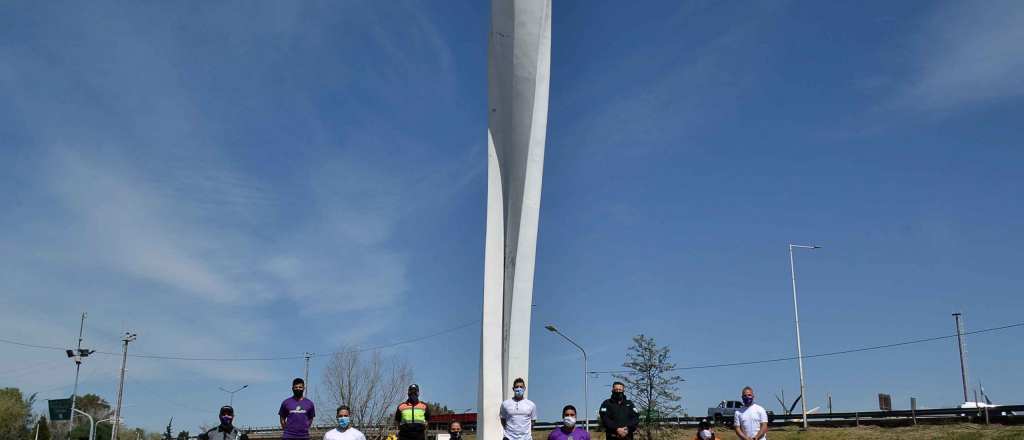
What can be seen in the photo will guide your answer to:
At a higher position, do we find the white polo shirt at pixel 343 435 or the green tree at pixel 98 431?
the white polo shirt at pixel 343 435

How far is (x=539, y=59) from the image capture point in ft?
56.0

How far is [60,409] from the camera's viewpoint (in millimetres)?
63094

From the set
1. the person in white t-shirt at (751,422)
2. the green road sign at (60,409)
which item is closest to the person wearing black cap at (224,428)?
the person in white t-shirt at (751,422)

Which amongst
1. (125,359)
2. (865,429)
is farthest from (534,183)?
(125,359)

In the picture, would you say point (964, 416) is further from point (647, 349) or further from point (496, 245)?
point (496, 245)

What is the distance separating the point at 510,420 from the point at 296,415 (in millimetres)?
3254

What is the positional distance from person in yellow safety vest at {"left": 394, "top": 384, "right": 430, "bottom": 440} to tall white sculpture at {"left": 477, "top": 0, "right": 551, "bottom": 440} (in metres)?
3.18

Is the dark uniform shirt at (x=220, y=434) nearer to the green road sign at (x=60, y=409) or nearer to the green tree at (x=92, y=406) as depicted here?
the green road sign at (x=60, y=409)

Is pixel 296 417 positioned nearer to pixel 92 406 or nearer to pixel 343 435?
pixel 343 435

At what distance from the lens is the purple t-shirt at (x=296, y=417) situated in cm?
1238

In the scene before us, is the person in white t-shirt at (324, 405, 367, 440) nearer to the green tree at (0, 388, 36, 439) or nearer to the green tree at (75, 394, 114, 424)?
the green tree at (0, 388, 36, 439)

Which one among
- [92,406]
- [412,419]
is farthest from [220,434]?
[92,406]

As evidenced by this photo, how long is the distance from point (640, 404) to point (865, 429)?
934cm

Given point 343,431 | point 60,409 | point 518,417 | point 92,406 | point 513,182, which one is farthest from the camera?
point 92,406
